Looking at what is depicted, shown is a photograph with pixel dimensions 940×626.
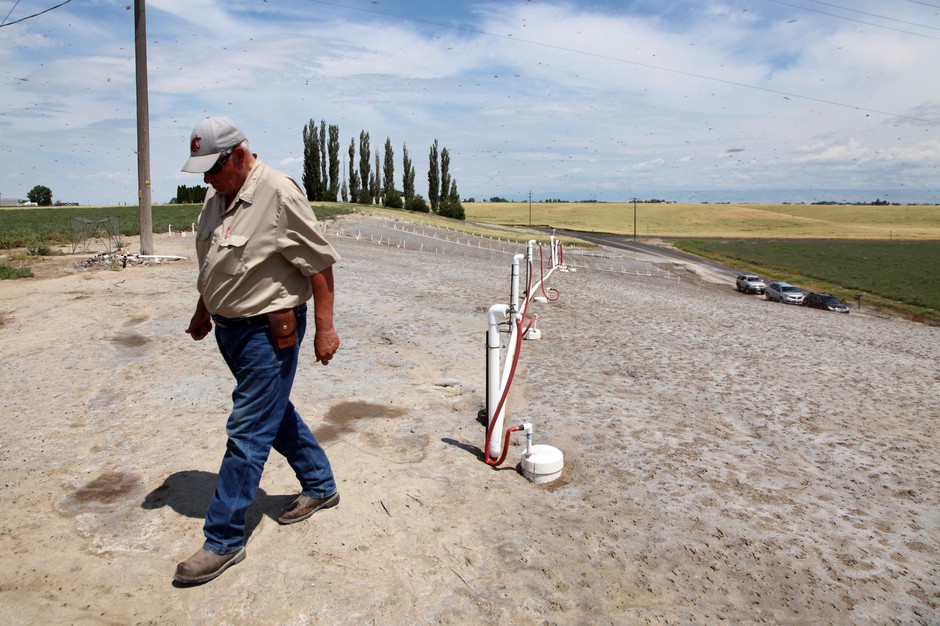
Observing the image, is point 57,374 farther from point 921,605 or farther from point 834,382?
point 834,382

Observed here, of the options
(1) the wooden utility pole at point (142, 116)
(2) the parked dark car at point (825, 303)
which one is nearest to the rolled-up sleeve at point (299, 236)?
(1) the wooden utility pole at point (142, 116)

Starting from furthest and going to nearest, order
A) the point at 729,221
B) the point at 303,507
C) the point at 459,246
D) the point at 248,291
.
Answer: the point at 729,221 < the point at 459,246 < the point at 303,507 < the point at 248,291

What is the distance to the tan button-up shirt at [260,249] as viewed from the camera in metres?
3.07

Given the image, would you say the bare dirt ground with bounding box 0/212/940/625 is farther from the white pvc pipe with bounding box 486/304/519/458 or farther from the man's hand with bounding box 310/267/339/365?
the man's hand with bounding box 310/267/339/365

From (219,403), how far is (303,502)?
2.37 meters

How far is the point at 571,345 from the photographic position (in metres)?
8.77

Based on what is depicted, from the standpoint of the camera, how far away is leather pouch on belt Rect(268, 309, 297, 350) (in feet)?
10.3

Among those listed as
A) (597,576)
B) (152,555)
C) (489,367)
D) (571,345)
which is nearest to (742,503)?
(597,576)

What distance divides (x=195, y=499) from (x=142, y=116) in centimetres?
1648

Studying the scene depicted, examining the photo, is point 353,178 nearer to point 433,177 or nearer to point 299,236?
point 433,177

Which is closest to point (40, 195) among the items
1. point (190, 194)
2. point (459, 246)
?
point (190, 194)

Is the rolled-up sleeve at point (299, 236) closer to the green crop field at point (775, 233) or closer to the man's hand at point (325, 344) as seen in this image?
the man's hand at point (325, 344)

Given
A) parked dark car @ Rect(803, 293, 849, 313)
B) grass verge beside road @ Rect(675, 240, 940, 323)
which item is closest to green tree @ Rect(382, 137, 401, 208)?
grass verge beside road @ Rect(675, 240, 940, 323)

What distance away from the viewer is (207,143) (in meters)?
3.10
